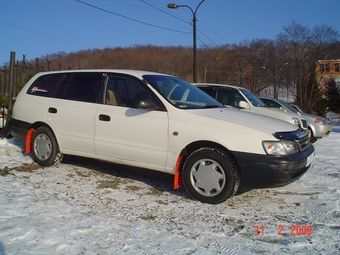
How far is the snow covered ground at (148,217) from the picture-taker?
281 centimetres

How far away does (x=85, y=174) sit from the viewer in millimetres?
5105

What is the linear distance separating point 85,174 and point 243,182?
2.54 meters

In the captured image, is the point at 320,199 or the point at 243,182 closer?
the point at 243,182

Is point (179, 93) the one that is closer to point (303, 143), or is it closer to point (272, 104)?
point (303, 143)

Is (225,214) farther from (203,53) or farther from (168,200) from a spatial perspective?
(203,53)

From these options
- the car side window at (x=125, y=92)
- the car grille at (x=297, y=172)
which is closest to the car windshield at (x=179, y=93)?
the car side window at (x=125, y=92)

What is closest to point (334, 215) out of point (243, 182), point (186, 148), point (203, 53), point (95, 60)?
point (243, 182)

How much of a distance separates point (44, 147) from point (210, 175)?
2955 millimetres

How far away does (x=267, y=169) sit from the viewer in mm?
3625

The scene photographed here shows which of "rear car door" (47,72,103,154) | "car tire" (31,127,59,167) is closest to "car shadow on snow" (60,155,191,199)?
"car tire" (31,127,59,167)

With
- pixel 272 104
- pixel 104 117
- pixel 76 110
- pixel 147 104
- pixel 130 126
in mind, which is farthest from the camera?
pixel 272 104

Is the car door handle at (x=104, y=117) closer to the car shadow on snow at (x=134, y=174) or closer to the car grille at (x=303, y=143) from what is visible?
the car shadow on snow at (x=134, y=174)

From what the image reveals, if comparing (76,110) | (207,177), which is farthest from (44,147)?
(207,177)

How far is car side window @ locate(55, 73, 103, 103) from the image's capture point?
193 inches
